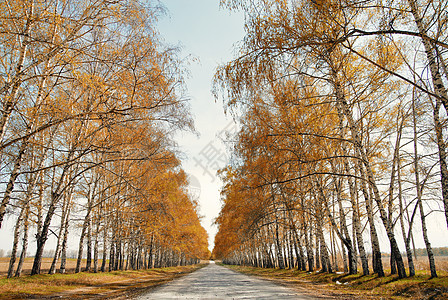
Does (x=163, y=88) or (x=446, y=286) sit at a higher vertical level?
(x=163, y=88)

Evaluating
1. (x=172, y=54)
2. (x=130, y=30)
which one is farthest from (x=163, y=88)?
(x=130, y=30)

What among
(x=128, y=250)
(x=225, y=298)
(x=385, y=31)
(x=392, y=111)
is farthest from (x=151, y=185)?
(x=385, y=31)

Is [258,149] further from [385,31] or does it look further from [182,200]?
[182,200]

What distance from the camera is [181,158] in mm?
11414

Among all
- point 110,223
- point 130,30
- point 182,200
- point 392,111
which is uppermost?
point 130,30

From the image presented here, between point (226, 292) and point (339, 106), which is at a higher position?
point (339, 106)

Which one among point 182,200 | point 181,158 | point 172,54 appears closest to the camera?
point 172,54

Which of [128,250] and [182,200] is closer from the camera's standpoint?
[128,250]

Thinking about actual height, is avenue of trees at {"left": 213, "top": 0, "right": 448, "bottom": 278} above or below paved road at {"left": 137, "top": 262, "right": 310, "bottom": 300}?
above

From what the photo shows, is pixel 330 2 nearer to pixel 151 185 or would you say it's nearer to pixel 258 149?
pixel 258 149

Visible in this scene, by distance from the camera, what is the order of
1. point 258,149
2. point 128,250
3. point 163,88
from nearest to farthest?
point 163,88, point 258,149, point 128,250

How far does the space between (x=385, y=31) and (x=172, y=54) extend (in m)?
5.94

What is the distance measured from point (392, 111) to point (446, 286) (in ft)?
27.0

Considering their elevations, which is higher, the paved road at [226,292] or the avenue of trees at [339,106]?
the avenue of trees at [339,106]
